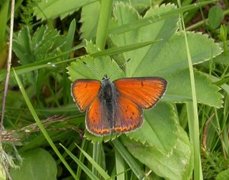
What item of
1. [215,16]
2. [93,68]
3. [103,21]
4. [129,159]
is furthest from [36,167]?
[215,16]

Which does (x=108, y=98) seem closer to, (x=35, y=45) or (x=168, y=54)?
(x=168, y=54)

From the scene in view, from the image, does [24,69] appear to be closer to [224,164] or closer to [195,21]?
[224,164]

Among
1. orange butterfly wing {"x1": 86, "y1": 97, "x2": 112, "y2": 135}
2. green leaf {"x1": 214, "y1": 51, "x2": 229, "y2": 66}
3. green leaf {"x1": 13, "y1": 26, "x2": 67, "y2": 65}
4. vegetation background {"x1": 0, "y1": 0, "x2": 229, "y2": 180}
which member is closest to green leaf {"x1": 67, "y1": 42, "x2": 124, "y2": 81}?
vegetation background {"x1": 0, "y1": 0, "x2": 229, "y2": 180}

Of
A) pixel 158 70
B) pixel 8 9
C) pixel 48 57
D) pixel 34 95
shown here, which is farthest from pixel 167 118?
pixel 8 9

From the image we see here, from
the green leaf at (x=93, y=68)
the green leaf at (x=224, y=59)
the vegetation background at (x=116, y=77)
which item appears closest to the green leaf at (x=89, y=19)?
the vegetation background at (x=116, y=77)

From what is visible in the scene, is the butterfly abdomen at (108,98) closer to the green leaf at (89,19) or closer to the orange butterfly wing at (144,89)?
the orange butterfly wing at (144,89)

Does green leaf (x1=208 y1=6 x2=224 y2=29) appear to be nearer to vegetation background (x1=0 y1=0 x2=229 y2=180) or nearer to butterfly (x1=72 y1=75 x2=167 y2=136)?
vegetation background (x1=0 y1=0 x2=229 y2=180)

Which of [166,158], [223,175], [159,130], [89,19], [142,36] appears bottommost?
[223,175]
